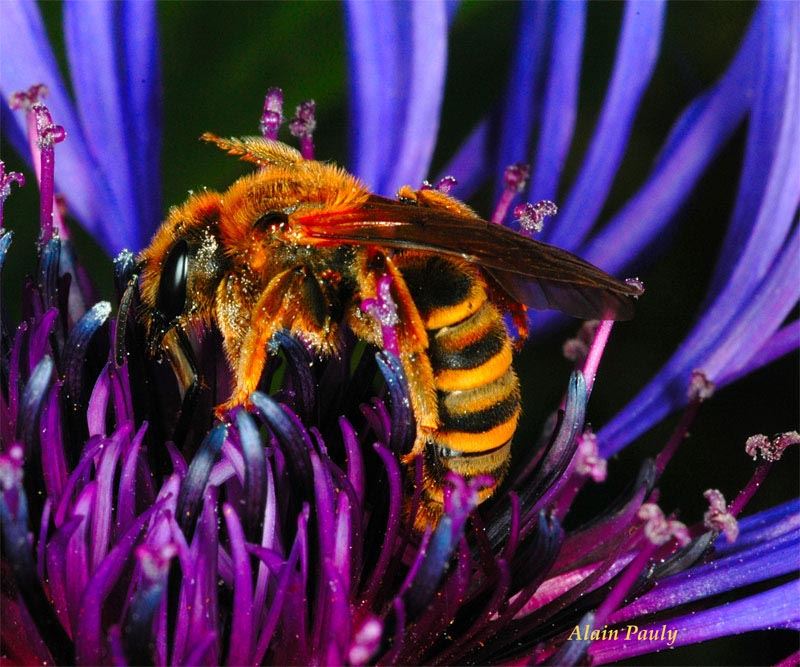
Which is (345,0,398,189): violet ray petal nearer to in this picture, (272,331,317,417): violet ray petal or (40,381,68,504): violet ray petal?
(272,331,317,417): violet ray petal

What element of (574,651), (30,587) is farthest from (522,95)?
(30,587)

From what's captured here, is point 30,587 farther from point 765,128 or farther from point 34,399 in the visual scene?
point 765,128

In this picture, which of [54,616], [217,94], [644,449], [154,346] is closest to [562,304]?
[154,346]

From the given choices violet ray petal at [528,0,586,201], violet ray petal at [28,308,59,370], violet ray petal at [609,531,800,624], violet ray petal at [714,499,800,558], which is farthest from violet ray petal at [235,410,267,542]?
violet ray petal at [528,0,586,201]

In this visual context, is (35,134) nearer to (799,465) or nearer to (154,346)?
(154,346)

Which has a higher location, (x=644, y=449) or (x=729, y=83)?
(x=729, y=83)

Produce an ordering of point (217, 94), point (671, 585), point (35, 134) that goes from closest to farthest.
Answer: point (671, 585)
point (35, 134)
point (217, 94)
